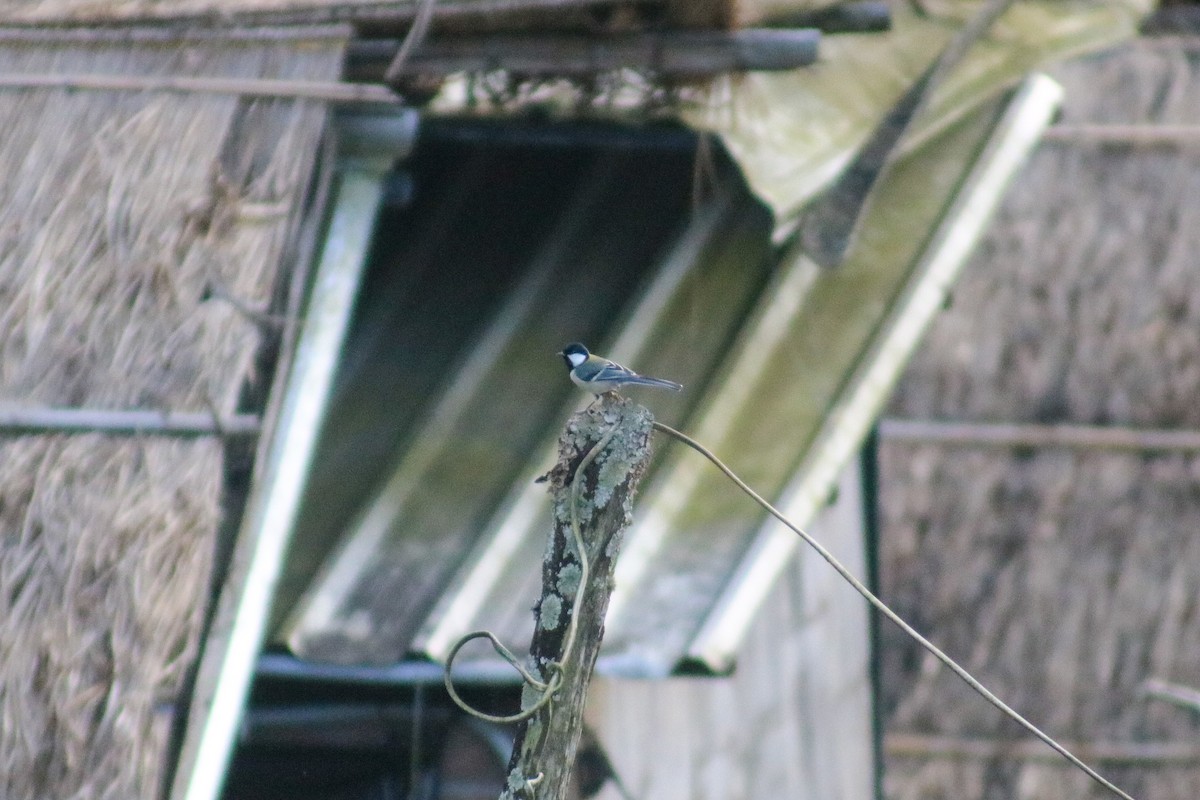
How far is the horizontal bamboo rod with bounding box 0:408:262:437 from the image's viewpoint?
3.36m

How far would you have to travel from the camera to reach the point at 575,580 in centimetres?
214

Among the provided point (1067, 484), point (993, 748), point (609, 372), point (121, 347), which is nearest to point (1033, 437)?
point (1067, 484)

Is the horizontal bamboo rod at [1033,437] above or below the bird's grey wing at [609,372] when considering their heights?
below

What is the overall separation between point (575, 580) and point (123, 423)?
5.20 ft

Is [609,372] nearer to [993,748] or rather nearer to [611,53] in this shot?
[611,53]

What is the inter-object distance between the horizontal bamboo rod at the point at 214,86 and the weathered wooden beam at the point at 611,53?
170mm

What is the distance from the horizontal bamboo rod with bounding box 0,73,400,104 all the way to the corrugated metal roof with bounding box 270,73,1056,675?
0.90 meters

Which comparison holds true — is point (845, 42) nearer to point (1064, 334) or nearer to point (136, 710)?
point (1064, 334)

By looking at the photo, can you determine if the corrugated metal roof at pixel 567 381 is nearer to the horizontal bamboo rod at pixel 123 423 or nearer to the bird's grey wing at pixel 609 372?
the horizontal bamboo rod at pixel 123 423

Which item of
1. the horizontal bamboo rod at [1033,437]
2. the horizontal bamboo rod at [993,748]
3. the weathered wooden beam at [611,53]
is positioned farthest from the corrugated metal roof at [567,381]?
the horizontal bamboo rod at [993,748]

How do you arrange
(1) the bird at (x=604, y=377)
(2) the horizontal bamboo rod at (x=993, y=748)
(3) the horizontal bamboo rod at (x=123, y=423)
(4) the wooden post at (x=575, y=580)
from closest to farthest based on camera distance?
(4) the wooden post at (x=575, y=580) < (1) the bird at (x=604, y=377) < (3) the horizontal bamboo rod at (x=123, y=423) < (2) the horizontal bamboo rod at (x=993, y=748)

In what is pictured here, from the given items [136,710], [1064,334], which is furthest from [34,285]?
[1064,334]

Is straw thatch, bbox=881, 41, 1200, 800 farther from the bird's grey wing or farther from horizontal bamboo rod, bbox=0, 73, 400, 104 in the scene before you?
the bird's grey wing

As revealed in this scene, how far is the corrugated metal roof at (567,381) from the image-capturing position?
4.16 meters
